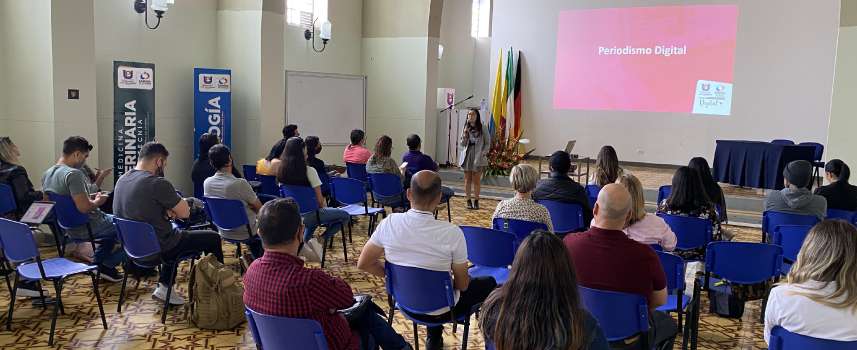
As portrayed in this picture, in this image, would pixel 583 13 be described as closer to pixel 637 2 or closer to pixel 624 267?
pixel 637 2

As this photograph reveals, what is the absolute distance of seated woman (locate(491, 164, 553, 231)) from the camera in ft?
15.3

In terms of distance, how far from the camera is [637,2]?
14.4 m

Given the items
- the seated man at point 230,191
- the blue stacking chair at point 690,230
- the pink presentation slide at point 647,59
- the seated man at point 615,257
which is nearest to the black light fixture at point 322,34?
the seated man at point 230,191

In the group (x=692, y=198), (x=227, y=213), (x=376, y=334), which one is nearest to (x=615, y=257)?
(x=376, y=334)

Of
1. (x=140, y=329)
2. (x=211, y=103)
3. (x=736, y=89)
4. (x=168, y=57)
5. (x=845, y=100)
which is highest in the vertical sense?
(x=736, y=89)

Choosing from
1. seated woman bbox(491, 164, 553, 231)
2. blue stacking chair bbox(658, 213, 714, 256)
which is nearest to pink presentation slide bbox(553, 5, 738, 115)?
blue stacking chair bbox(658, 213, 714, 256)

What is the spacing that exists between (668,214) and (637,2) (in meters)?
10.6

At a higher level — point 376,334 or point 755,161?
point 755,161

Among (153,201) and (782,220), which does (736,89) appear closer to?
(782,220)

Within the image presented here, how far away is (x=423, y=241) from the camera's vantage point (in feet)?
11.1

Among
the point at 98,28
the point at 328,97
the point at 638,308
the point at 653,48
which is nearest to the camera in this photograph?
the point at 638,308

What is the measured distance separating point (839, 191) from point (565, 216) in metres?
2.46

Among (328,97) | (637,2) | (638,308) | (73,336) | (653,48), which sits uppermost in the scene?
(637,2)

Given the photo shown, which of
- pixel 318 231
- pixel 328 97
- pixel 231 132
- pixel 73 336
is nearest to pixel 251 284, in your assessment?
pixel 73 336
